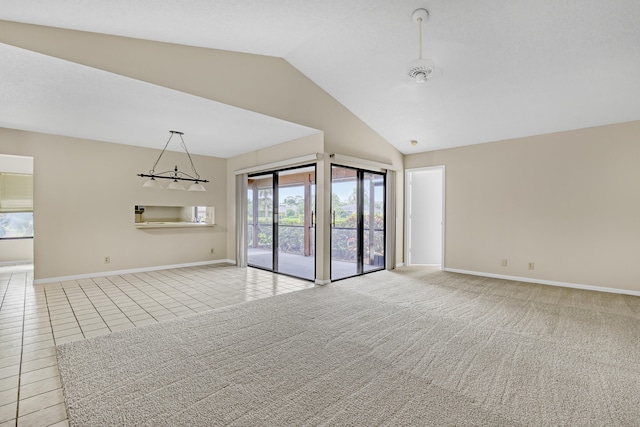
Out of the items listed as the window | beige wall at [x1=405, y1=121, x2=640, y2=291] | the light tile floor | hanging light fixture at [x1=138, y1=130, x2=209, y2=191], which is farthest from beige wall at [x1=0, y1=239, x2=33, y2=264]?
beige wall at [x1=405, y1=121, x2=640, y2=291]

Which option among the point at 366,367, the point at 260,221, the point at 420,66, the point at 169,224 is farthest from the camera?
the point at 260,221

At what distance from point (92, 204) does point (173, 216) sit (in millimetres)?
1654

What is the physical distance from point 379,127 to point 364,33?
229cm

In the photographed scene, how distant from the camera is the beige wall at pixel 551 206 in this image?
14.0ft

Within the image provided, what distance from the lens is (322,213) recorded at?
4715 millimetres

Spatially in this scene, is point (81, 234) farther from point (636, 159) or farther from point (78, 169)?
point (636, 159)

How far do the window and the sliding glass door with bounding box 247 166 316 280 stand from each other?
5228mm

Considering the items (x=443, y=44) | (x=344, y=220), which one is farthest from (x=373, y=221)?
(x=443, y=44)

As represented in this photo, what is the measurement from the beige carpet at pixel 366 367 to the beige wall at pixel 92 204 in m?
3.24

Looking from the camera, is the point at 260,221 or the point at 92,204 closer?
the point at 92,204

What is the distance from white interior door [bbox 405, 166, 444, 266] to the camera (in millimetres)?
6453

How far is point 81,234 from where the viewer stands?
5.12 metres

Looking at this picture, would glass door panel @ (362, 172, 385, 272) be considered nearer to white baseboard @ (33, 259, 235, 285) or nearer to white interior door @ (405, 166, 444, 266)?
white interior door @ (405, 166, 444, 266)

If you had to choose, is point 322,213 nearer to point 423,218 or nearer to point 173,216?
point 423,218
